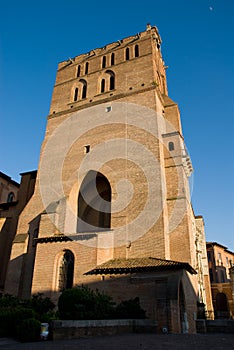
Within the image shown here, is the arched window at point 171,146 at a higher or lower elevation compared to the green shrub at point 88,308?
higher

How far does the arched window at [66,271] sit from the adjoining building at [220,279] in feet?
67.1

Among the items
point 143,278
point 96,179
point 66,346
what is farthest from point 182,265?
point 96,179

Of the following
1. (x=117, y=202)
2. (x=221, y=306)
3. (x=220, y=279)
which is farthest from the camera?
(x=220, y=279)

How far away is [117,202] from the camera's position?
60.6ft

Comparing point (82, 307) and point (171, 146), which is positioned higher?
point (171, 146)

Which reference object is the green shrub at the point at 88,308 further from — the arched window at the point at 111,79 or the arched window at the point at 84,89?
the arched window at the point at 84,89

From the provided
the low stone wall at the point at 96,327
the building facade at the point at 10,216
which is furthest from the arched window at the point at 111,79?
the low stone wall at the point at 96,327

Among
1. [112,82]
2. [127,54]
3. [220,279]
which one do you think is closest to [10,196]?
[112,82]

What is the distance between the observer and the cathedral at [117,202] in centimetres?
1501

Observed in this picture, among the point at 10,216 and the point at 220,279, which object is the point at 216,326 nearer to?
the point at 10,216

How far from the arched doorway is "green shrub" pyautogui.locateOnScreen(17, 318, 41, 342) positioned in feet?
111

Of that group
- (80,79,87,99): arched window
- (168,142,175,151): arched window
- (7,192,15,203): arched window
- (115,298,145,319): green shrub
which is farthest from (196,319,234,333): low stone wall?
(7,192,15,203): arched window

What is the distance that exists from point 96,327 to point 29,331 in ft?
7.28

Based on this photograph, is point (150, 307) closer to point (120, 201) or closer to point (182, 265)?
point (182, 265)
